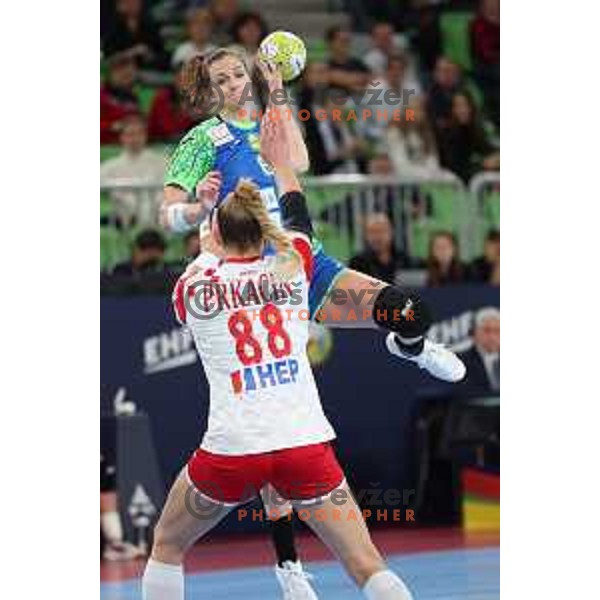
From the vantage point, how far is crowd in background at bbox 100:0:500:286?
1631 centimetres

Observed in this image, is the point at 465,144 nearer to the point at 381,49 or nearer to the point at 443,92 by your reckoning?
the point at 443,92

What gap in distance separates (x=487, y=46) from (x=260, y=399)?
9.48 meters

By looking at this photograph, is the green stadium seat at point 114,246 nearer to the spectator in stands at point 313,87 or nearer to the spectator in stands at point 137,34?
the spectator in stands at point 313,87

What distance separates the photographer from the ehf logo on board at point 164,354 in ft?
51.4

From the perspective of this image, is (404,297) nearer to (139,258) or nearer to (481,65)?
(139,258)

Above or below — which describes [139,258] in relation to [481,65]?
below

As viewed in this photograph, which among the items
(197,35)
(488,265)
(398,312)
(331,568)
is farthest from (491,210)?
(398,312)

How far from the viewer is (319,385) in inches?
A: 617

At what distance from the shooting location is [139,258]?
51.5ft

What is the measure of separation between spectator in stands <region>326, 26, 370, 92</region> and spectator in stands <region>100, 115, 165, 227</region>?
1.64 meters

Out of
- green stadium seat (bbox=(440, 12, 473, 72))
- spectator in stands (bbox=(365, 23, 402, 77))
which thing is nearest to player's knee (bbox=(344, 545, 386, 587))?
spectator in stands (bbox=(365, 23, 402, 77))
